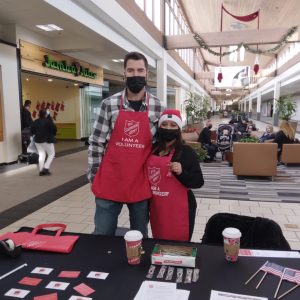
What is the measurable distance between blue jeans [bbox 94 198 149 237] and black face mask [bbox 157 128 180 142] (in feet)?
1.25

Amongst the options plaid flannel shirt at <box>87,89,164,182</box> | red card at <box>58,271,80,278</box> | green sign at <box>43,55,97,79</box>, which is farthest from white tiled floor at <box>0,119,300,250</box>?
green sign at <box>43,55,97,79</box>

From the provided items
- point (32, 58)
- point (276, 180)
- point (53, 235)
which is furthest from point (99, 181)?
point (32, 58)

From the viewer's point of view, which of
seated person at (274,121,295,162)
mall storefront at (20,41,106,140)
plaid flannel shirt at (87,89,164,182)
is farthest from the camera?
mall storefront at (20,41,106,140)

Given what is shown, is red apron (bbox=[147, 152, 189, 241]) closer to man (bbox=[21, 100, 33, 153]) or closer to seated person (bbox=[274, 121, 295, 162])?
seated person (bbox=[274, 121, 295, 162])

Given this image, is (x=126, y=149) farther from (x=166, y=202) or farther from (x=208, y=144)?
(x=208, y=144)

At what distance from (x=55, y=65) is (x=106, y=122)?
324 inches

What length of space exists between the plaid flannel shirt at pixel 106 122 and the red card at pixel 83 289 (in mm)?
820

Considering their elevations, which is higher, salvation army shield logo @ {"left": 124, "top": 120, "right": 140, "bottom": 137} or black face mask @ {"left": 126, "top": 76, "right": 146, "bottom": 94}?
black face mask @ {"left": 126, "top": 76, "right": 146, "bottom": 94}

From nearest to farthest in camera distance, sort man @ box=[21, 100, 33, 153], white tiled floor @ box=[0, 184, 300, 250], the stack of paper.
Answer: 1. the stack of paper
2. white tiled floor @ box=[0, 184, 300, 250]
3. man @ box=[21, 100, 33, 153]

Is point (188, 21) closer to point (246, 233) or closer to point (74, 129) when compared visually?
point (74, 129)

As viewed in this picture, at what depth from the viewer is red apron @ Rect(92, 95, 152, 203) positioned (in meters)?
1.79

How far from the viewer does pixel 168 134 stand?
1.87 metres

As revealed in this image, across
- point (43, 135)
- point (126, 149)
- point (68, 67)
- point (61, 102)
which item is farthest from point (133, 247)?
point (61, 102)

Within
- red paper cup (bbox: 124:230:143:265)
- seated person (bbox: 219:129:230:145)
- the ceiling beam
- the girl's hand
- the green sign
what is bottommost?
seated person (bbox: 219:129:230:145)
